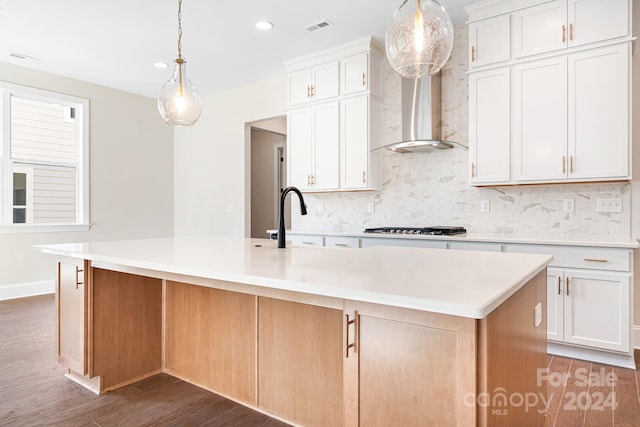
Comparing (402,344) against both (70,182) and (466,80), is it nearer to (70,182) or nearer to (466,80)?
(466,80)

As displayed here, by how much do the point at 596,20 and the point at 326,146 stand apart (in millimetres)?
2580

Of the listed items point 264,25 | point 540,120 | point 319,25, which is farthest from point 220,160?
point 540,120

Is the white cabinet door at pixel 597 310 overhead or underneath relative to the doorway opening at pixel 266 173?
underneath

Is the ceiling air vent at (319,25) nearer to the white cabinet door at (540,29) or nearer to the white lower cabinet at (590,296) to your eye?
the white cabinet door at (540,29)

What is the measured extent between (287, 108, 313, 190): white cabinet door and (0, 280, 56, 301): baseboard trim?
310 centimetres

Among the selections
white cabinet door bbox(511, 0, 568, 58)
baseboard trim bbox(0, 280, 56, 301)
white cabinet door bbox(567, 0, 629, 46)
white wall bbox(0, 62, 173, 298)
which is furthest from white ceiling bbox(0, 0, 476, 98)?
baseboard trim bbox(0, 280, 56, 301)

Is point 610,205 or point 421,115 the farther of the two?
point 421,115

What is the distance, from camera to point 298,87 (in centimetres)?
465

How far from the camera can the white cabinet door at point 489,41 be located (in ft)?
10.7

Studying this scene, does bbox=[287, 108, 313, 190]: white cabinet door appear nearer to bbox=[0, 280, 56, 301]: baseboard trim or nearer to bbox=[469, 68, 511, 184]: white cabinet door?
bbox=[469, 68, 511, 184]: white cabinet door

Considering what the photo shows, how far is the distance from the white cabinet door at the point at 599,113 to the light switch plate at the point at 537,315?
1816 mm

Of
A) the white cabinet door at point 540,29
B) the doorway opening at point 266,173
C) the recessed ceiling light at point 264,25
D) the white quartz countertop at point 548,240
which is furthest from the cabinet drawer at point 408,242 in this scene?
the doorway opening at point 266,173

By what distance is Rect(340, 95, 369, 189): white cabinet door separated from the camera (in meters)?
4.15

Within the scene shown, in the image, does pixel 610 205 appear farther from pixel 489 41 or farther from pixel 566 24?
→ pixel 489 41
